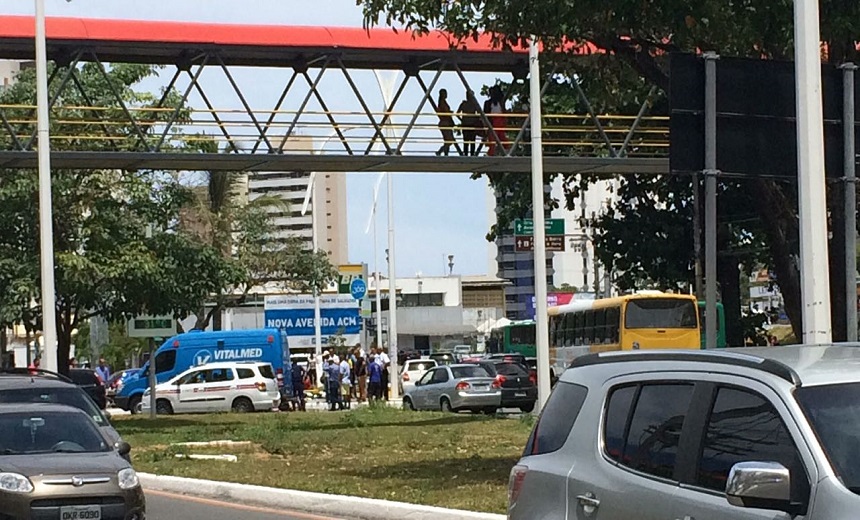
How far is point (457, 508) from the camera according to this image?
14.1m

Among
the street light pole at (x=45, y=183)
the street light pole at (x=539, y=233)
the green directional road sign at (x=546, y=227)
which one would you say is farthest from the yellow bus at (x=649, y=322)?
the street light pole at (x=45, y=183)

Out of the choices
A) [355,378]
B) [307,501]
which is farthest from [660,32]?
[355,378]

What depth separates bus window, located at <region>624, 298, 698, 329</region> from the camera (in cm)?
3950

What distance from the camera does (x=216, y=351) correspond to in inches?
1875

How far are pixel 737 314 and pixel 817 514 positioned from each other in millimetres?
38544

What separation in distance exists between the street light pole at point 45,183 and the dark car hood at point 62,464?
12810 millimetres

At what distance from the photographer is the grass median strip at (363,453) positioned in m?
16.6

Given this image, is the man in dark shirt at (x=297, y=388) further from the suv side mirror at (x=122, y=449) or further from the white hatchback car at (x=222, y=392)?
the suv side mirror at (x=122, y=449)

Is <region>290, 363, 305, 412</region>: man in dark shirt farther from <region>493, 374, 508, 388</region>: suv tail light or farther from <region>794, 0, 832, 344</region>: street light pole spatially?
<region>794, 0, 832, 344</region>: street light pole

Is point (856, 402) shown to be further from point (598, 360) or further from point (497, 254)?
point (497, 254)

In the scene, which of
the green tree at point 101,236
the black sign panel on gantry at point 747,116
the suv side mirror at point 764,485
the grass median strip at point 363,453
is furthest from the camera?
the green tree at point 101,236

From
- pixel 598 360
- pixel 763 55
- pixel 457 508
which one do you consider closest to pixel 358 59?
pixel 763 55

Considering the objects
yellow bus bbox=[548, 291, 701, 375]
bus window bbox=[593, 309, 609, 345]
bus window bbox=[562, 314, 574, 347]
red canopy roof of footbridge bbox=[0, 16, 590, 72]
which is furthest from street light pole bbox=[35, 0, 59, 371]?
bus window bbox=[562, 314, 574, 347]

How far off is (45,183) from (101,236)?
865 centimetres
